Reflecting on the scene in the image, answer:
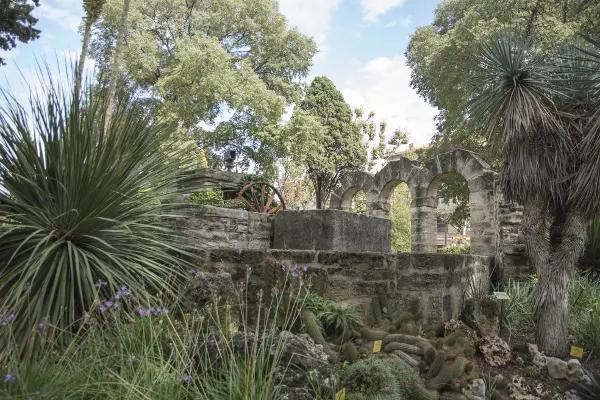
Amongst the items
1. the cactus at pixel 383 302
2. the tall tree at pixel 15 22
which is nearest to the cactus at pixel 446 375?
the cactus at pixel 383 302

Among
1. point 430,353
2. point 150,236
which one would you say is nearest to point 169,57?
point 150,236

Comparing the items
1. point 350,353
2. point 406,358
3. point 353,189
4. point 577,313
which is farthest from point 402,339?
point 353,189

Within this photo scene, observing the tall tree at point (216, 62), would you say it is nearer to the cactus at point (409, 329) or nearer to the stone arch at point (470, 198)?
the stone arch at point (470, 198)

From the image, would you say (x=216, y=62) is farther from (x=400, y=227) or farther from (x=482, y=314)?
(x=482, y=314)

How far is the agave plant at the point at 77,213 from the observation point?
3.07 metres

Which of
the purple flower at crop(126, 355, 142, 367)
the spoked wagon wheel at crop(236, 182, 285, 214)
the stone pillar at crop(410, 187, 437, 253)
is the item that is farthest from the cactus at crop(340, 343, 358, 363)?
the stone pillar at crop(410, 187, 437, 253)

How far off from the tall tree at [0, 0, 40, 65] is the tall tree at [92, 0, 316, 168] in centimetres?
500

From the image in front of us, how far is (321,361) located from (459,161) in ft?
25.9

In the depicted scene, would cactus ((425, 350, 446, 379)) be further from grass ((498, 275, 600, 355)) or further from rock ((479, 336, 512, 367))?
grass ((498, 275, 600, 355))

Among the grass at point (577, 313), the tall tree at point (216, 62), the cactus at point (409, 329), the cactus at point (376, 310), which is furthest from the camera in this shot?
the tall tree at point (216, 62)

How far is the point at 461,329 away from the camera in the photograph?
4.66 m

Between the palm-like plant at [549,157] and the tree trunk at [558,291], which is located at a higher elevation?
the palm-like plant at [549,157]

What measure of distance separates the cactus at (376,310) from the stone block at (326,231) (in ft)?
3.41

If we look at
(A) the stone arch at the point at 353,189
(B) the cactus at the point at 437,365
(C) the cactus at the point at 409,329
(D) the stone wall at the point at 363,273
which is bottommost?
(B) the cactus at the point at 437,365
